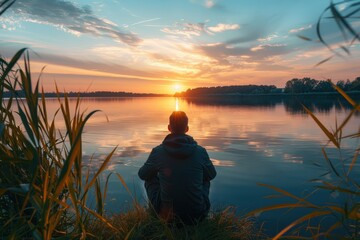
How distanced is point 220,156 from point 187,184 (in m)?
8.08

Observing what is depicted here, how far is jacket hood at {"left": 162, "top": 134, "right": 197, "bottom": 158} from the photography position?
14.0ft

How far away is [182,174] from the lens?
4.24 m

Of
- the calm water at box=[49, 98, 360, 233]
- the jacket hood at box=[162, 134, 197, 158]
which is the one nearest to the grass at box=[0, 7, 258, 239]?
the jacket hood at box=[162, 134, 197, 158]

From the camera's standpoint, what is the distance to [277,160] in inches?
441

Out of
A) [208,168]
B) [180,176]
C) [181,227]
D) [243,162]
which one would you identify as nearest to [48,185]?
[180,176]

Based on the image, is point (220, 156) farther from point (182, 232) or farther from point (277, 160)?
point (182, 232)

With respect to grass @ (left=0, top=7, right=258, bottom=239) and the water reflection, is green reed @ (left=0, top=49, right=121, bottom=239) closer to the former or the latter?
grass @ (left=0, top=7, right=258, bottom=239)

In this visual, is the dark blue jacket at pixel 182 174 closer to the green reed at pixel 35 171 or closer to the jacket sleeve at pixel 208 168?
the jacket sleeve at pixel 208 168

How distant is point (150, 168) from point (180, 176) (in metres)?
0.59

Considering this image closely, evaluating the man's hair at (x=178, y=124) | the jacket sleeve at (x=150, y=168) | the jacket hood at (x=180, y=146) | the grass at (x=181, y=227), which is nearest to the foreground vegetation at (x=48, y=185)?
the grass at (x=181, y=227)

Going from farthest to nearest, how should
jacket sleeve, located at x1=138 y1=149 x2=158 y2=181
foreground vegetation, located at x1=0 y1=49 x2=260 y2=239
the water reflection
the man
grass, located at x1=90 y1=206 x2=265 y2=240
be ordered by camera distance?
the water reflection → jacket sleeve, located at x1=138 y1=149 x2=158 y2=181 → the man → grass, located at x1=90 y1=206 x2=265 y2=240 → foreground vegetation, located at x1=0 y1=49 x2=260 y2=239

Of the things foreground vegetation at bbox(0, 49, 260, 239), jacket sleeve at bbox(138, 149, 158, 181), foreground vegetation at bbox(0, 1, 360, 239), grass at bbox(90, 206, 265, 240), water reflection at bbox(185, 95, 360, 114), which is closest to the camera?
foreground vegetation at bbox(0, 1, 360, 239)

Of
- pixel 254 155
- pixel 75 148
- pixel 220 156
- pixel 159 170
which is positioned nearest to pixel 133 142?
pixel 220 156

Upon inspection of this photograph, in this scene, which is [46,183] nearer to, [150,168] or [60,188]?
[60,188]
